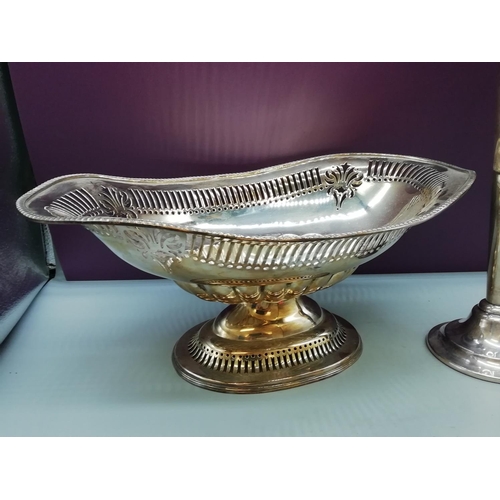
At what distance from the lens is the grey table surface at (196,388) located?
659 millimetres

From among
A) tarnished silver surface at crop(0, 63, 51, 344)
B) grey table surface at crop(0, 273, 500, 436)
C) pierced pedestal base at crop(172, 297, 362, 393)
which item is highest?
tarnished silver surface at crop(0, 63, 51, 344)

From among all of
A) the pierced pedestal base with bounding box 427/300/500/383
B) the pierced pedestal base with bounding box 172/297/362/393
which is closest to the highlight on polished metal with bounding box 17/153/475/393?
the pierced pedestal base with bounding box 172/297/362/393

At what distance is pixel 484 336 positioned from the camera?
77 cm

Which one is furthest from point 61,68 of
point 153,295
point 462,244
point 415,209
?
point 462,244

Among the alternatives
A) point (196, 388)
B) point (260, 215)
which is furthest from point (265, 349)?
point (260, 215)

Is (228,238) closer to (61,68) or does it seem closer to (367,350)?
(367,350)

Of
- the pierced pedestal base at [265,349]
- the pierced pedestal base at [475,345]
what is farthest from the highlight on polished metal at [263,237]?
the pierced pedestal base at [475,345]

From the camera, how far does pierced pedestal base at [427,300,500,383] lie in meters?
0.74

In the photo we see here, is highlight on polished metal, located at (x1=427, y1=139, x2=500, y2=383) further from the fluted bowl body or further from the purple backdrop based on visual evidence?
the purple backdrop

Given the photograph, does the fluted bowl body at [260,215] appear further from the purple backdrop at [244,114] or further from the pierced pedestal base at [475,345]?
the pierced pedestal base at [475,345]

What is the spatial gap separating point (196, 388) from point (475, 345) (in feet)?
1.32

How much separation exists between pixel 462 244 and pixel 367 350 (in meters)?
0.38

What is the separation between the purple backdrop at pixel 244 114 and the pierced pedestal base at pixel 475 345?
0.32 m

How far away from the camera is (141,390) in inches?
29.3
